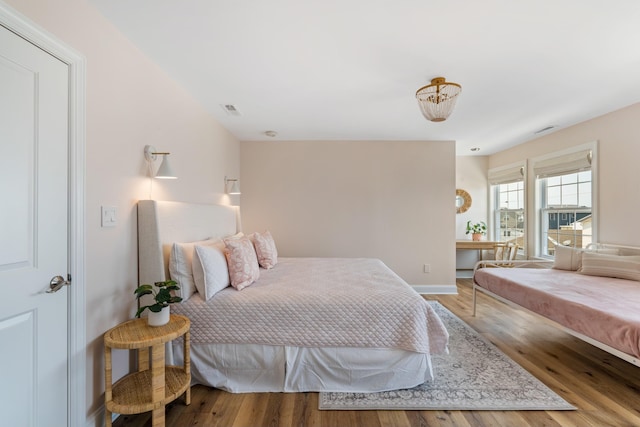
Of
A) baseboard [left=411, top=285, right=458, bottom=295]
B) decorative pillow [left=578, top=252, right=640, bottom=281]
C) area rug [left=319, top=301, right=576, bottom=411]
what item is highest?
decorative pillow [left=578, top=252, right=640, bottom=281]

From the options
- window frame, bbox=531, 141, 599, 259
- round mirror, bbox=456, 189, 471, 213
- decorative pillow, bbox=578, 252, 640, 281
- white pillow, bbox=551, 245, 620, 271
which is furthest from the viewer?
round mirror, bbox=456, 189, 471, 213

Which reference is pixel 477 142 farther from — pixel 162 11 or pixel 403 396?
pixel 162 11

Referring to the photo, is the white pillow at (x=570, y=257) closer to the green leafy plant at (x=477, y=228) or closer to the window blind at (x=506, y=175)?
the window blind at (x=506, y=175)

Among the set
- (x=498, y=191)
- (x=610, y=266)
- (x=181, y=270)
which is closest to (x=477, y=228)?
(x=498, y=191)

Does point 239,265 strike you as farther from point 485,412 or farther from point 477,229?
point 477,229

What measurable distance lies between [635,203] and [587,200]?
0.69 meters

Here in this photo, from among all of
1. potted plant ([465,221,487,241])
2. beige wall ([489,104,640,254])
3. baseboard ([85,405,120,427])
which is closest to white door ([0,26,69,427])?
baseboard ([85,405,120,427])

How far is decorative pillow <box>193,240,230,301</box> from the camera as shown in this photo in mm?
2059

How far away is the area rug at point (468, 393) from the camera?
1.87m

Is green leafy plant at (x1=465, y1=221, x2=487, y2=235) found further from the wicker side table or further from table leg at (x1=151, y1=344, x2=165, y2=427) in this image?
table leg at (x1=151, y1=344, x2=165, y2=427)

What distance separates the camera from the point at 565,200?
4094 millimetres

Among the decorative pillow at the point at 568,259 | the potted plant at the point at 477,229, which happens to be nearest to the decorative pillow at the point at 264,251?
the decorative pillow at the point at 568,259

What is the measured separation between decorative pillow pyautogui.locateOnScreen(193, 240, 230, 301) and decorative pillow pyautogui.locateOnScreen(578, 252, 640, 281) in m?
3.72

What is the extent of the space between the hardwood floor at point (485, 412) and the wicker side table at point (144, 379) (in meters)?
0.24
